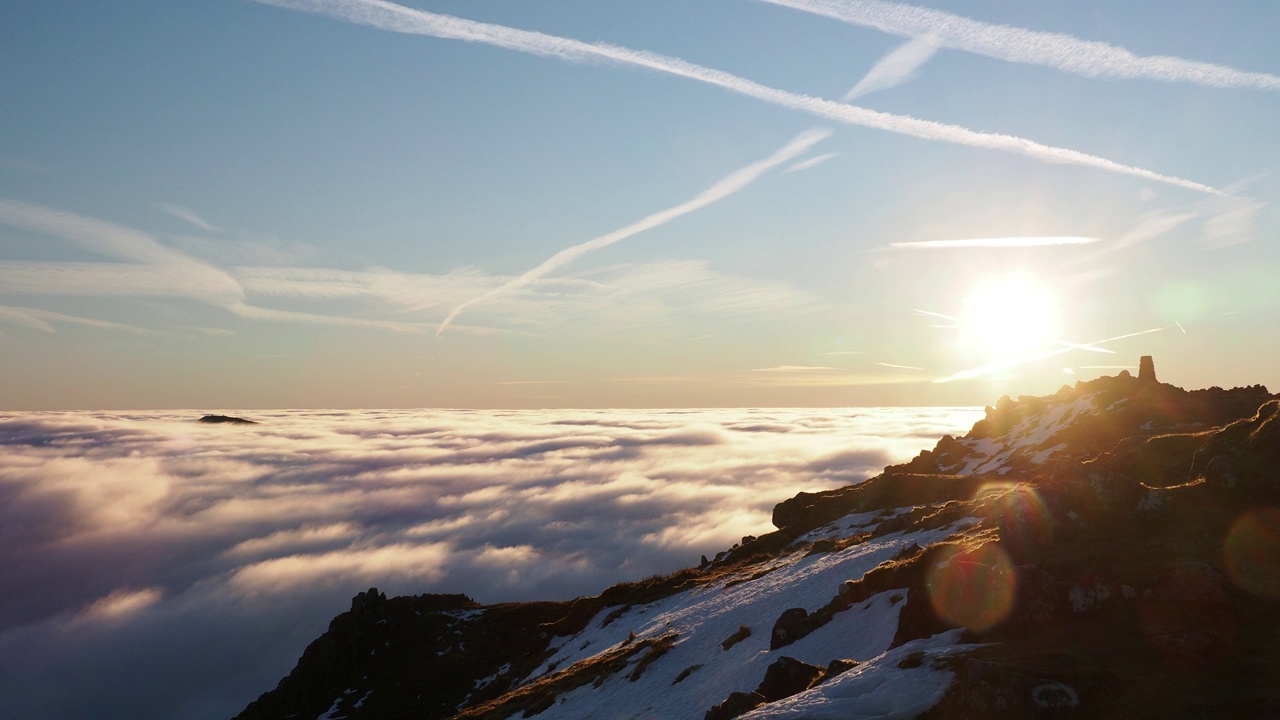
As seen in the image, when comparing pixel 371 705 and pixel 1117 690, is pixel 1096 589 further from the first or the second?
pixel 371 705

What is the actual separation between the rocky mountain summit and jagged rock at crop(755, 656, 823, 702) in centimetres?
8

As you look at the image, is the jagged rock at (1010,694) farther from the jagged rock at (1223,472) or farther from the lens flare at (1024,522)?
the jagged rock at (1223,472)

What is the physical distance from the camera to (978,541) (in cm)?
2919

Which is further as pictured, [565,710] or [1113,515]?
[565,710]

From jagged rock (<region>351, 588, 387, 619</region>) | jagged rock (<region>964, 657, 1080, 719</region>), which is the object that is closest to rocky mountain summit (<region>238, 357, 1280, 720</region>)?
jagged rock (<region>964, 657, 1080, 719</region>)

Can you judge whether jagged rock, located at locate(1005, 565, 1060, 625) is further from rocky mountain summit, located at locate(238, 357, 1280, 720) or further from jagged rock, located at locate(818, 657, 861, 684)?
jagged rock, located at locate(818, 657, 861, 684)

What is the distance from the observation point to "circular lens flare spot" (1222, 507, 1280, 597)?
62.0 ft

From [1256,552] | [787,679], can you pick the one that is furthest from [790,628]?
[1256,552]

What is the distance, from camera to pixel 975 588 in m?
22.6

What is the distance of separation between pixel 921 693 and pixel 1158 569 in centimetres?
880

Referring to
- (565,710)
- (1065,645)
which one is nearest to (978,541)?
(1065,645)

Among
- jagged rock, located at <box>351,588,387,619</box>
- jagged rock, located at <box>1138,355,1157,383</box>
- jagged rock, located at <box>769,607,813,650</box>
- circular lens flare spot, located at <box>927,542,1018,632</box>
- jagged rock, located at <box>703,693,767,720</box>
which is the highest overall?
jagged rock, located at <box>1138,355,1157,383</box>

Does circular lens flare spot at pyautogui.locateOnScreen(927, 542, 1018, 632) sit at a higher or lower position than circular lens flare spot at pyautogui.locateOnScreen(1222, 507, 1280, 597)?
lower

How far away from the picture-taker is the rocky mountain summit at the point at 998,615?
54.3 feet
